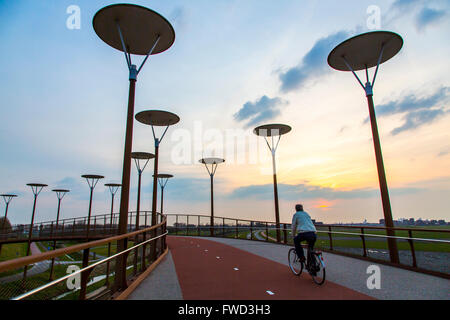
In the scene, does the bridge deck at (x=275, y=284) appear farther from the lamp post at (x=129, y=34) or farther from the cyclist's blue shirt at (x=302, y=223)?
the lamp post at (x=129, y=34)

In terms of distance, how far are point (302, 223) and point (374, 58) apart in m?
8.01

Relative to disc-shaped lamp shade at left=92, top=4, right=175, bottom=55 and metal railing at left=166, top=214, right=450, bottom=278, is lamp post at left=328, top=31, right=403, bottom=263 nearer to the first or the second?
metal railing at left=166, top=214, right=450, bottom=278

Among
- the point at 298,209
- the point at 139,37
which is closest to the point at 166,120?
the point at 139,37

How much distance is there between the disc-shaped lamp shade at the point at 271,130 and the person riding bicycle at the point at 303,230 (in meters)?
11.6

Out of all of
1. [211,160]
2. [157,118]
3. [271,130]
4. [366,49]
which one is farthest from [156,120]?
[366,49]

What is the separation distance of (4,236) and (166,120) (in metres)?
25.9

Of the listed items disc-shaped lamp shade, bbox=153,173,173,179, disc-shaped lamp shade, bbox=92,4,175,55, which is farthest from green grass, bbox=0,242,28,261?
disc-shaped lamp shade, bbox=92,4,175,55

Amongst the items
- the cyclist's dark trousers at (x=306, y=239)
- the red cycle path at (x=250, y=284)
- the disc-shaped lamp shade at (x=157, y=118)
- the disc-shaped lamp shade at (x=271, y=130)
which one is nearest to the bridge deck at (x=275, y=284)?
the red cycle path at (x=250, y=284)

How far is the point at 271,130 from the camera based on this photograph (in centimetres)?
1806

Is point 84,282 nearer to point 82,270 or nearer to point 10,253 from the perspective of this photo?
point 82,270

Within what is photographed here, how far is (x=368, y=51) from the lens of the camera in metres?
10.0
